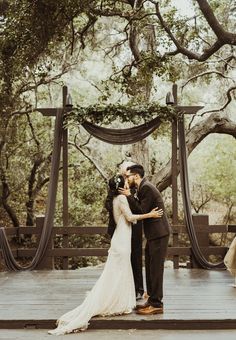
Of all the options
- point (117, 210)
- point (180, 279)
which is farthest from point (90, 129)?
point (117, 210)

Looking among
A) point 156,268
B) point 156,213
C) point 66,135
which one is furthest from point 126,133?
point 156,268

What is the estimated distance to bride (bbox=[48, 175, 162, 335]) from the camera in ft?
15.4

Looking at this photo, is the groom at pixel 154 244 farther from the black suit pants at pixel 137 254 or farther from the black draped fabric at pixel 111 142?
the black draped fabric at pixel 111 142

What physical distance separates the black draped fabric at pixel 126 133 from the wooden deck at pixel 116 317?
6.81 feet

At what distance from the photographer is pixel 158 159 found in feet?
51.9

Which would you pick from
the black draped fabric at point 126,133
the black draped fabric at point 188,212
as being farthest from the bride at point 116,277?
the black draped fabric at point 126,133

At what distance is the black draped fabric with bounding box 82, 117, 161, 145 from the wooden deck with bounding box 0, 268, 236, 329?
2.08 metres

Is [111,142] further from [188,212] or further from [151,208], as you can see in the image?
[151,208]

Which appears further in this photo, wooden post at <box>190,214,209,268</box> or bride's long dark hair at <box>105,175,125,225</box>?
wooden post at <box>190,214,209,268</box>


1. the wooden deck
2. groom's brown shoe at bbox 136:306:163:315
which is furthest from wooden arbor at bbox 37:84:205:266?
groom's brown shoe at bbox 136:306:163:315

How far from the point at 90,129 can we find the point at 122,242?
367 cm

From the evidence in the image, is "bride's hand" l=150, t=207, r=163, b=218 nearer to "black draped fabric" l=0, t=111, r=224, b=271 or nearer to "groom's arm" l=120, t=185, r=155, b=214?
"groom's arm" l=120, t=185, r=155, b=214

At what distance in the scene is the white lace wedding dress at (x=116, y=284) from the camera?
4.66 metres

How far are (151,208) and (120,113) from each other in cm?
355
